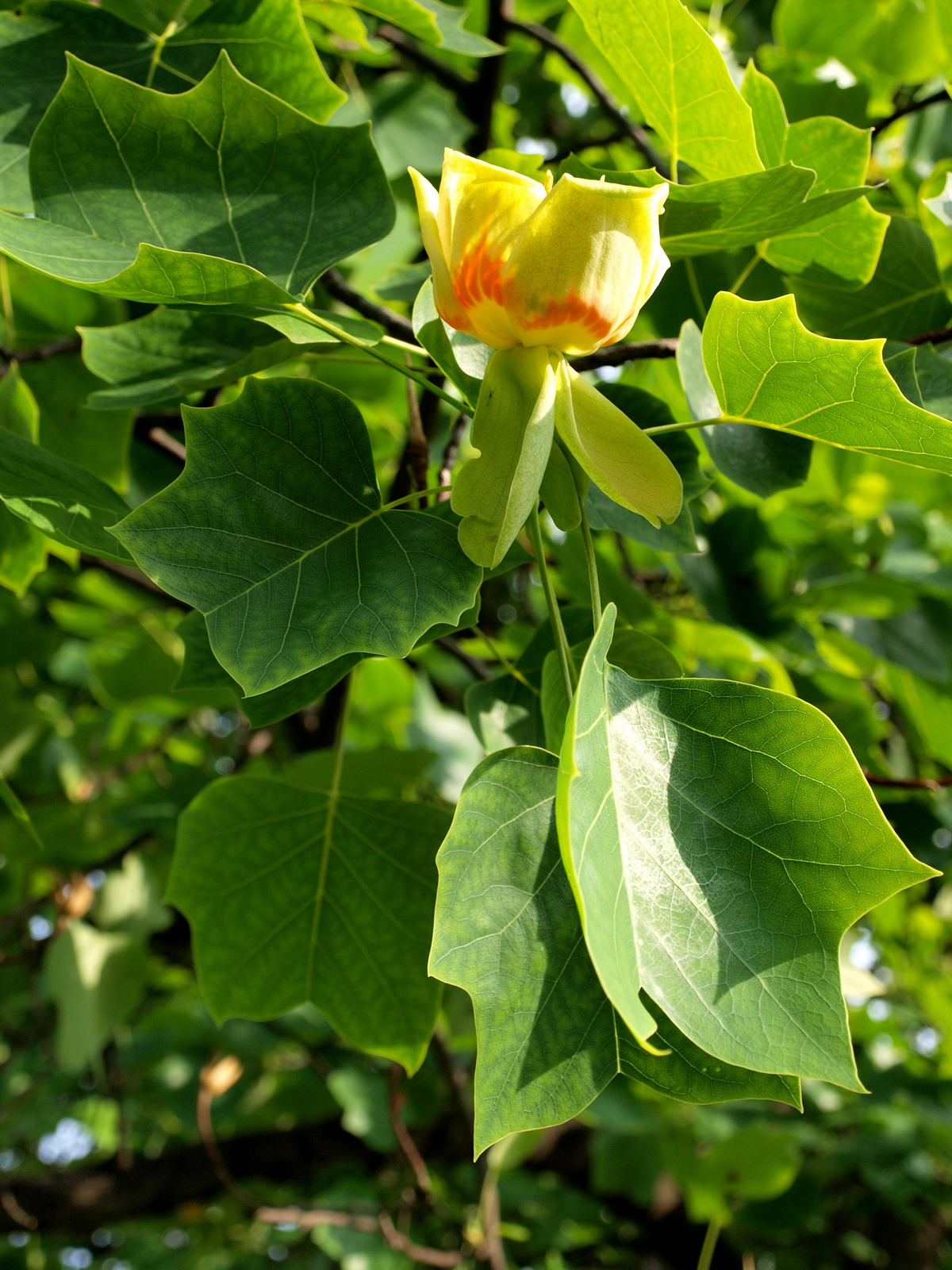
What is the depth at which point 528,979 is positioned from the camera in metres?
0.46

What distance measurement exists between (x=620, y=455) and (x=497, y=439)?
6cm

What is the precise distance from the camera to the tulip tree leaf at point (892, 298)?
0.76 m

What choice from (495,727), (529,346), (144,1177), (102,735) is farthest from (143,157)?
(144,1177)

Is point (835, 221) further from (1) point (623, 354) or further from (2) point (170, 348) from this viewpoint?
(2) point (170, 348)

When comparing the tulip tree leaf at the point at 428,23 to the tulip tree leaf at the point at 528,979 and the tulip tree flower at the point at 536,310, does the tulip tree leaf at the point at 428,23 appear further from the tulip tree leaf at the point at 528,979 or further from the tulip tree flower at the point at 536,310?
the tulip tree leaf at the point at 528,979

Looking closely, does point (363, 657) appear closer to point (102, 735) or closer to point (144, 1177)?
point (102, 735)

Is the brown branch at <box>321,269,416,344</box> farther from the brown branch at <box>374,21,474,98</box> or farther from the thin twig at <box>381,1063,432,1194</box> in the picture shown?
the thin twig at <box>381,1063,432,1194</box>

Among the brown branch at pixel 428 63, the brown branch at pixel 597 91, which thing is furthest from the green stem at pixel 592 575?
the brown branch at pixel 428 63

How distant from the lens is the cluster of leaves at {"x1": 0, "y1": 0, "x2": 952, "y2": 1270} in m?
0.46

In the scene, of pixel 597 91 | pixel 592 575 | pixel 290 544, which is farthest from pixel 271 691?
pixel 597 91

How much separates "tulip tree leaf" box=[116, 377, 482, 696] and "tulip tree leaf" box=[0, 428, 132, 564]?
0.07 meters

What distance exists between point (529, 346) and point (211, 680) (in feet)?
1.04

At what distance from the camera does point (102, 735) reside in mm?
1709

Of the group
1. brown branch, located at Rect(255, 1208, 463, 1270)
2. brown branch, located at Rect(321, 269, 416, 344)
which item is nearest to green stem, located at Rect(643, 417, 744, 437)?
brown branch, located at Rect(321, 269, 416, 344)
